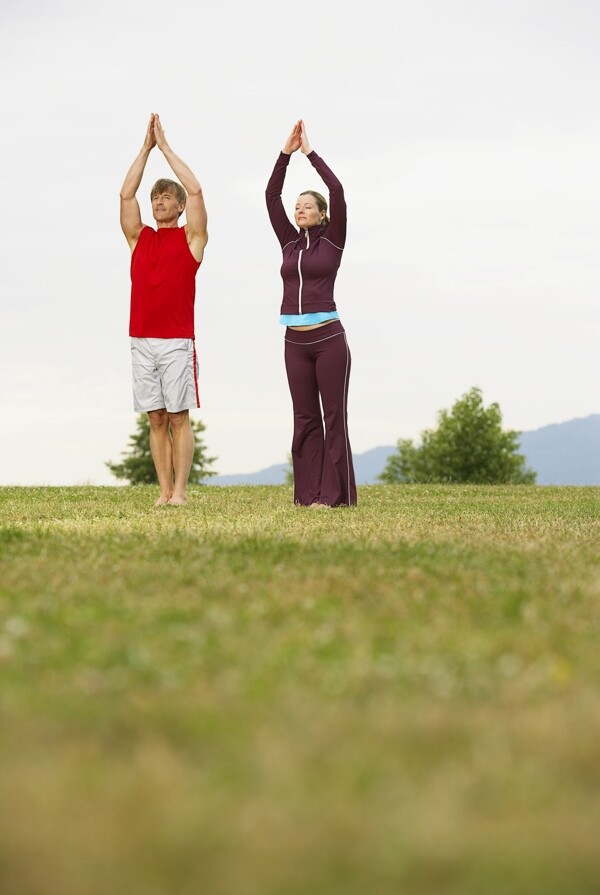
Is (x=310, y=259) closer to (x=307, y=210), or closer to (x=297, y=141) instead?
(x=307, y=210)

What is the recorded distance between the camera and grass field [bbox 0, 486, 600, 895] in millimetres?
2307

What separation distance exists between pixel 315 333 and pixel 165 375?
1.83 metres

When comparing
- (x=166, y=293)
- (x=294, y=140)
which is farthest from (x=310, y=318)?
(x=294, y=140)

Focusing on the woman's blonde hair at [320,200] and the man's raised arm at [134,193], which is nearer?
the man's raised arm at [134,193]

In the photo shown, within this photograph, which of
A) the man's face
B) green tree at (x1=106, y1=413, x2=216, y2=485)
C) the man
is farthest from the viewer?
green tree at (x1=106, y1=413, x2=216, y2=485)

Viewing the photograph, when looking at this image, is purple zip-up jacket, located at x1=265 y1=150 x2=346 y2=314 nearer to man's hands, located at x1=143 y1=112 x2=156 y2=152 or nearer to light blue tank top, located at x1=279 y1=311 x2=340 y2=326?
light blue tank top, located at x1=279 y1=311 x2=340 y2=326

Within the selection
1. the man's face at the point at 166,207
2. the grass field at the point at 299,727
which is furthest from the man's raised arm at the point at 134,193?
the grass field at the point at 299,727

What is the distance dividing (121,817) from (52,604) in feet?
9.05

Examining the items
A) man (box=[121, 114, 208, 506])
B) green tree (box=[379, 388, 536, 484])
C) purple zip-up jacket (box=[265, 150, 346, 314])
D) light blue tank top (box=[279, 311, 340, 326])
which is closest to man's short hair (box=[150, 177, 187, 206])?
man (box=[121, 114, 208, 506])

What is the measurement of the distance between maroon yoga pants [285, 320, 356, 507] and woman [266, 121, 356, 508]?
1 centimetres

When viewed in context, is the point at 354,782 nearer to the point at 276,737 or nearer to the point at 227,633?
the point at 276,737

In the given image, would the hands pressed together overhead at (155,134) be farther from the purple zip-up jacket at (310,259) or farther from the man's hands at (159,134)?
the purple zip-up jacket at (310,259)

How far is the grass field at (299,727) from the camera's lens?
2.31 metres

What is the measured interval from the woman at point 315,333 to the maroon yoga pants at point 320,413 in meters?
0.01
